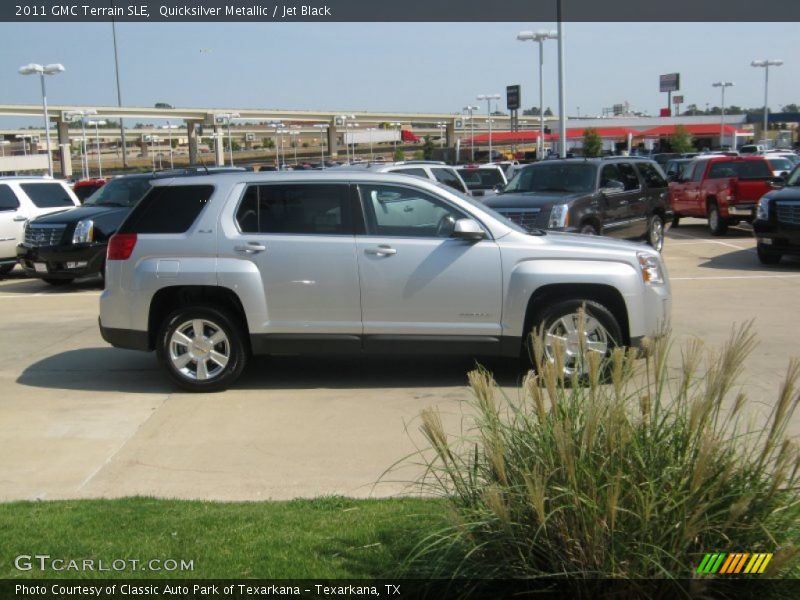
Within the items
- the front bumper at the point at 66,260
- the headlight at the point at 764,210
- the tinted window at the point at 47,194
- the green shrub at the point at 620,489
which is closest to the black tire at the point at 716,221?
the headlight at the point at 764,210

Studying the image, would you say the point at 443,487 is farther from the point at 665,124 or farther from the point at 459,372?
the point at 665,124

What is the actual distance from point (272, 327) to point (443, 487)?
4.56 m

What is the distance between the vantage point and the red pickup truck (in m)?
21.2

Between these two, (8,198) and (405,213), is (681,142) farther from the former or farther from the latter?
(405,213)

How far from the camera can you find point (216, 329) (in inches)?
322

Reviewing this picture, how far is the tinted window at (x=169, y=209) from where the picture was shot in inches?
327

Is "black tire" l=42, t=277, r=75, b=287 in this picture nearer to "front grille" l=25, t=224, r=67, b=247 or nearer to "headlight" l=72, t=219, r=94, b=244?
"front grille" l=25, t=224, r=67, b=247

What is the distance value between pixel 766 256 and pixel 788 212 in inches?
41.3

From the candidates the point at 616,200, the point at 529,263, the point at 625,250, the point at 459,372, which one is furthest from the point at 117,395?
the point at 616,200

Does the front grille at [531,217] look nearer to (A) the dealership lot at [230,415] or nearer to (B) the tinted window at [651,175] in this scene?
(A) the dealership lot at [230,415]

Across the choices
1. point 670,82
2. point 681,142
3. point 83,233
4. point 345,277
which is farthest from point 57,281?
point 670,82

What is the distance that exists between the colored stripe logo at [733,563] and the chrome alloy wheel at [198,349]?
562cm

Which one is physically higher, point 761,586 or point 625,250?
point 625,250

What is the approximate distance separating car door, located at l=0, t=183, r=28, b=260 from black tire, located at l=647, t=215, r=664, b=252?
39.9 ft
